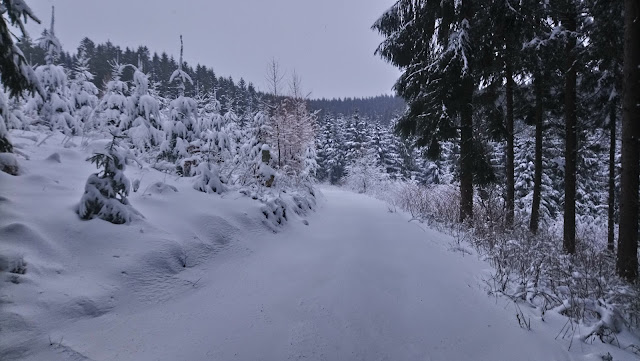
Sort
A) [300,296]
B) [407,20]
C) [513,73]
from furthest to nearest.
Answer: [407,20], [513,73], [300,296]

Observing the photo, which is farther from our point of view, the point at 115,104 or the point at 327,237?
the point at 115,104

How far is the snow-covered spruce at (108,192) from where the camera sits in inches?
136

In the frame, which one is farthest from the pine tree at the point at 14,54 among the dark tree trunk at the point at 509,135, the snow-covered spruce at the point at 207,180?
the dark tree trunk at the point at 509,135

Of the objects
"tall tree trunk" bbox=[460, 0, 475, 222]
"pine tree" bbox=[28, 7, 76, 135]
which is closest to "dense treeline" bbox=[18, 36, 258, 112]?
"pine tree" bbox=[28, 7, 76, 135]

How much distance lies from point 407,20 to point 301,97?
44.5 ft

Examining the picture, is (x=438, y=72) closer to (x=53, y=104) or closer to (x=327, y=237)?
(x=327, y=237)

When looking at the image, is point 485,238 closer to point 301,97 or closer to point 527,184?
point 527,184

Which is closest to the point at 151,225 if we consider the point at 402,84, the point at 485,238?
the point at 485,238

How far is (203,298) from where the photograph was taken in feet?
10.8

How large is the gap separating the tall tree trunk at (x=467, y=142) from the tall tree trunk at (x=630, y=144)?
3536mm

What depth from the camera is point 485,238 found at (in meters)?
6.52

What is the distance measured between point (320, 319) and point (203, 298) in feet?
4.38

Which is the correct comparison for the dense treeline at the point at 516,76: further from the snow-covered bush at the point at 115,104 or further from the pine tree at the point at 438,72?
the snow-covered bush at the point at 115,104

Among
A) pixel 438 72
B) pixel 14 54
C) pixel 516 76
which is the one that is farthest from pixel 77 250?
pixel 516 76
